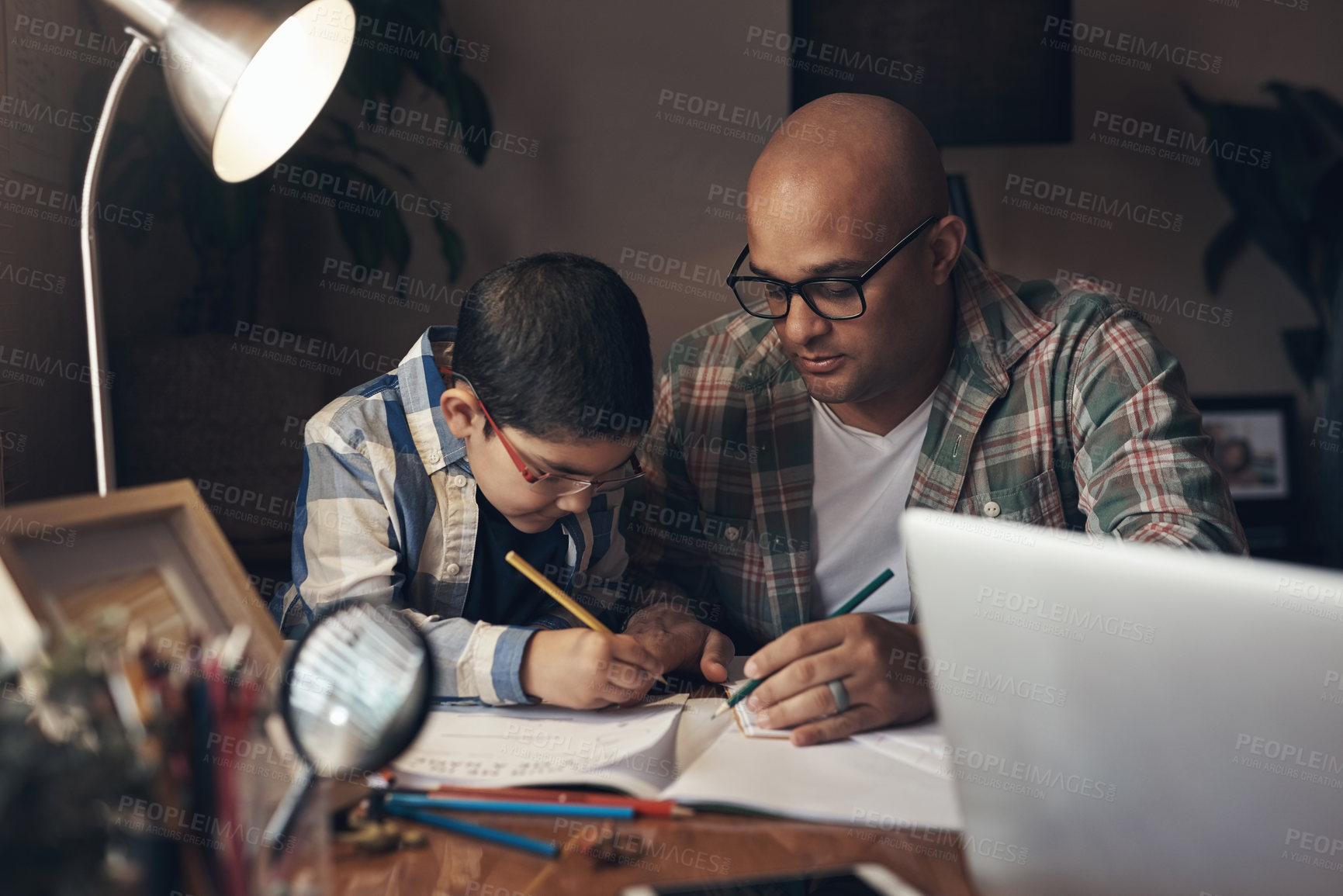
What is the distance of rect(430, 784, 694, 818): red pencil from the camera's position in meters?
0.74

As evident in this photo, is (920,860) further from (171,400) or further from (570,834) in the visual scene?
(171,400)

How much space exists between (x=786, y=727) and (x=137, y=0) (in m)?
0.90

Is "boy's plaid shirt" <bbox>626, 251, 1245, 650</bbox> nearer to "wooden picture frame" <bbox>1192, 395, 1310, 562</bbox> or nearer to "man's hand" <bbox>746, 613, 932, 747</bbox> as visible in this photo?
"man's hand" <bbox>746, 613, 932, 747</bbox>

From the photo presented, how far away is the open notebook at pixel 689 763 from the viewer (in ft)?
2.48

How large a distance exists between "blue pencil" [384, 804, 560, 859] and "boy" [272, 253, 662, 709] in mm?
235

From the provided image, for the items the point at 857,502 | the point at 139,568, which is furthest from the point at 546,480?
the point at 857,502

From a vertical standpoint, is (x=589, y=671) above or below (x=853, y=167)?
below

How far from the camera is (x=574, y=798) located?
0.75m

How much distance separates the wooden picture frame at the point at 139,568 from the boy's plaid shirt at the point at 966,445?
2.29 feet

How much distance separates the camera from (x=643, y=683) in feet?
3.14

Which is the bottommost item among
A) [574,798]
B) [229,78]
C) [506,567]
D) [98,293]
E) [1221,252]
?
[506,567]

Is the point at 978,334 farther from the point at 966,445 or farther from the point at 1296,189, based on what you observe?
the point at 1296,189

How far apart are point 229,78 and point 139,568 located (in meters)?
0.50

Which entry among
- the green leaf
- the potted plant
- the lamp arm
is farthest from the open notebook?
the green leaf
